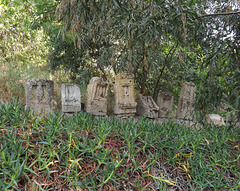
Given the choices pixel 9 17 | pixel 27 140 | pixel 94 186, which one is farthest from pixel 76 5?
pixel 9 17

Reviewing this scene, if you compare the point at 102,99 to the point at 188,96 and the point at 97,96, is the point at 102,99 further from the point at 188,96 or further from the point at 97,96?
the point at 188,96

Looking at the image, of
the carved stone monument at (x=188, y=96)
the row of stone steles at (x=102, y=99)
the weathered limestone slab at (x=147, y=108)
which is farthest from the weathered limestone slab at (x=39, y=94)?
the carved stone monument at (x=188, y=96)

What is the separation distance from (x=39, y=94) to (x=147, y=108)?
2.14 metres

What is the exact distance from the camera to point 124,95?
4395mm

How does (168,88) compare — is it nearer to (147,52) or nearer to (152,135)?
(147,52)

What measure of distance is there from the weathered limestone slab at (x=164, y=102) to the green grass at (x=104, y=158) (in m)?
2.45

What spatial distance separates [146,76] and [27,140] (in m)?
3.99

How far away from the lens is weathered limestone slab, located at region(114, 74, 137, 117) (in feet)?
14.2

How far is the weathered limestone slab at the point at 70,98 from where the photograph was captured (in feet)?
13.4

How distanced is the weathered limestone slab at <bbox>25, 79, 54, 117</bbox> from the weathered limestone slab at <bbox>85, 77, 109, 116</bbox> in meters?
0.74

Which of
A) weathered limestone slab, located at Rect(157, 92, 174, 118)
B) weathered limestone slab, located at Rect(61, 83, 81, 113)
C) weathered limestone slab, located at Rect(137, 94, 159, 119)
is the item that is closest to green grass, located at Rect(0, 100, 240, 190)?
weathered limestone slab, located at Rect(61, 83, 81, 113)

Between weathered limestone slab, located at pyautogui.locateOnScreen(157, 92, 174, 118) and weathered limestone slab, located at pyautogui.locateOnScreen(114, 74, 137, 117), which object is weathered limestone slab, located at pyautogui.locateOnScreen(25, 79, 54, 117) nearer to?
weathered limestone slab, located at pyautogui.locateOnScreen(114, 74, 137, 117)

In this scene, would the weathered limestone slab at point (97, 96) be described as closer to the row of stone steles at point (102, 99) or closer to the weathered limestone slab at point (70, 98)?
the row of stone steles at point (102, 99)

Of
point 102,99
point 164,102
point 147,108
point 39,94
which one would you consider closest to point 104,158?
point 39,94
